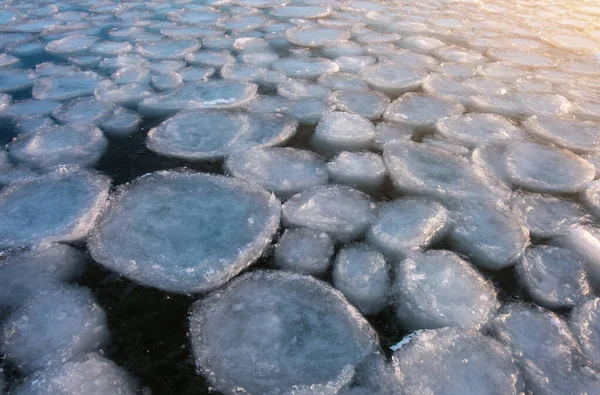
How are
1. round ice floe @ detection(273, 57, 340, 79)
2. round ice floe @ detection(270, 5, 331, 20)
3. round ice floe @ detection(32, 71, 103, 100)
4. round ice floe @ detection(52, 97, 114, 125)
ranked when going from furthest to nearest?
round ice floe @ detection(270, 5, 331, 20) → round ice floe @ detection(273, 57, 340, 79) → round ice floe @ detection(32, 71, 103, 100) → round ice floe @ detection(52, 97, 114, 125)

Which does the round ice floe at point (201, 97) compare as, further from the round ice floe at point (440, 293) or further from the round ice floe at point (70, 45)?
the round ice floe at point (440, 293)

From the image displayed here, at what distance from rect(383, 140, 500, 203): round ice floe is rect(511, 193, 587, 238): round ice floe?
0.09m

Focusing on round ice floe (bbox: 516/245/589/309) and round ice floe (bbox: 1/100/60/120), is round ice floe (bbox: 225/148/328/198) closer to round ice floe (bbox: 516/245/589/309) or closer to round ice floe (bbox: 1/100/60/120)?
round ice floe (bbox: 516/245/589/309)

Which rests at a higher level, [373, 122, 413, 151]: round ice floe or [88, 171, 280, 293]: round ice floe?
[373, 122, 413, 151]: round ice floe

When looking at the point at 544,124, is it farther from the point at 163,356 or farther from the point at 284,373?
the point at 163,356

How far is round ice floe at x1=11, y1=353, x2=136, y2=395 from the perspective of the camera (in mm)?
854

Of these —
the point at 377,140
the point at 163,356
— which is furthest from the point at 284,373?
the point at 377,140

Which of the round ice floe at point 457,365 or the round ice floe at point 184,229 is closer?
the round ice floe at point 457,365

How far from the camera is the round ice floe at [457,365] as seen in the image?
0.89m

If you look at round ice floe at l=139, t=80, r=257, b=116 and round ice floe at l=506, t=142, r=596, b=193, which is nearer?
round ice floe at l=506, t=142, r=596, b=193

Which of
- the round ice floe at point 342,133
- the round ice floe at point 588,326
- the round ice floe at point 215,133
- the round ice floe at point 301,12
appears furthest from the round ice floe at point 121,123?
the round ice floe at point 301,12

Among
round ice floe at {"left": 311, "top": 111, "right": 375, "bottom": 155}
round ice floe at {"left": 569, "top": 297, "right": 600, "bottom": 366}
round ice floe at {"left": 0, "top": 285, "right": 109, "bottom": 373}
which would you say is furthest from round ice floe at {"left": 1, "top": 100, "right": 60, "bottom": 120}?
round ice floe at {"left": 569, "top": 297, "right": 600, "bottom": 366}

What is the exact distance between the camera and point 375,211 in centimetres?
134

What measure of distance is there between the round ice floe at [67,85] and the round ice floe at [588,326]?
220 centimetres
